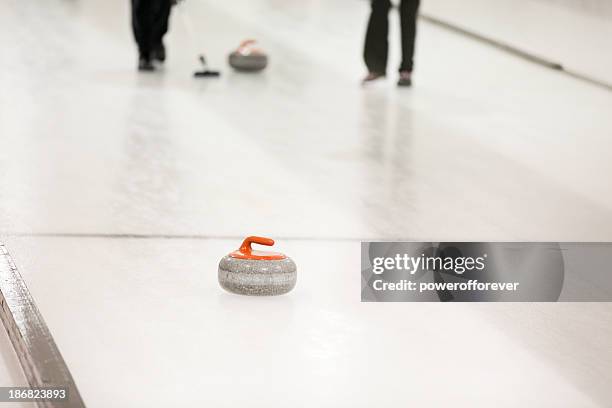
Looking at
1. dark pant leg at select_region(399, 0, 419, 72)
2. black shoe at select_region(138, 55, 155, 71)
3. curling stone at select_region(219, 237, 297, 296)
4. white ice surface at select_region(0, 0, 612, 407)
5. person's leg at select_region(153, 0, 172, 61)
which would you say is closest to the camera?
white ice surface at select_region(0, 0, 612, 407)

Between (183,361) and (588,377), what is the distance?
0.99 m

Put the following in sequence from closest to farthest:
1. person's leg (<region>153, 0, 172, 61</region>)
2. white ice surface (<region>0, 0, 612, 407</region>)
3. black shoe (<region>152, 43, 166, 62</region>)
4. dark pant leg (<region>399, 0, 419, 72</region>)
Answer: white ice surface (<region>0, 0, 612, 407</region>) < dark pant leg (<region>399, 0, 419, 72</region>) < person's leg (<region>153, 0, 172, 61</region>) < black shoe (<region>152, 43, 166, 62</region>)

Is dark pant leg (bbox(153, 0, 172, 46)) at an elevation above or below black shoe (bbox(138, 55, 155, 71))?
above

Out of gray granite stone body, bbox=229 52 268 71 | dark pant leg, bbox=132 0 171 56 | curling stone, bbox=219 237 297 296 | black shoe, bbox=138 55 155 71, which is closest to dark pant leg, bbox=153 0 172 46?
dark pant leg, bbox=132 0 171 56

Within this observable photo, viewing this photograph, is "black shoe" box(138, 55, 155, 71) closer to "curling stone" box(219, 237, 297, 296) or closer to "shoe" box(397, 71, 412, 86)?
"shoe" box(397, 71, 412, 86)

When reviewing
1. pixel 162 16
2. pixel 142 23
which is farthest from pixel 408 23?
pixel 142 23

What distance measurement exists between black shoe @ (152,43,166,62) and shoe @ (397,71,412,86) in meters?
1.57

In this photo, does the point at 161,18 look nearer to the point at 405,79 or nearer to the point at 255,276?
the point at 405,79

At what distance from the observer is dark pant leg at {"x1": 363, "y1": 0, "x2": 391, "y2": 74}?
8312 mm

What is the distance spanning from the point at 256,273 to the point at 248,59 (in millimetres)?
4952

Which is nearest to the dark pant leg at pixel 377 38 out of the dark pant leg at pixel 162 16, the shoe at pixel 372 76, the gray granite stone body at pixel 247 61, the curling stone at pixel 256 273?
the shoe at pixel 372 76

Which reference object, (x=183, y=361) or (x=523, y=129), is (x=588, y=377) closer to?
(x=183, y=361)

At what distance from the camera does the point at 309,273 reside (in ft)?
13.8

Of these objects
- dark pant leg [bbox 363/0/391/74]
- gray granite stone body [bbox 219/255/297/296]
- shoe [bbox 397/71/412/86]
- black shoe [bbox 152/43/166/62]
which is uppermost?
gray granite stone body [bbox 219/255/297/296]
